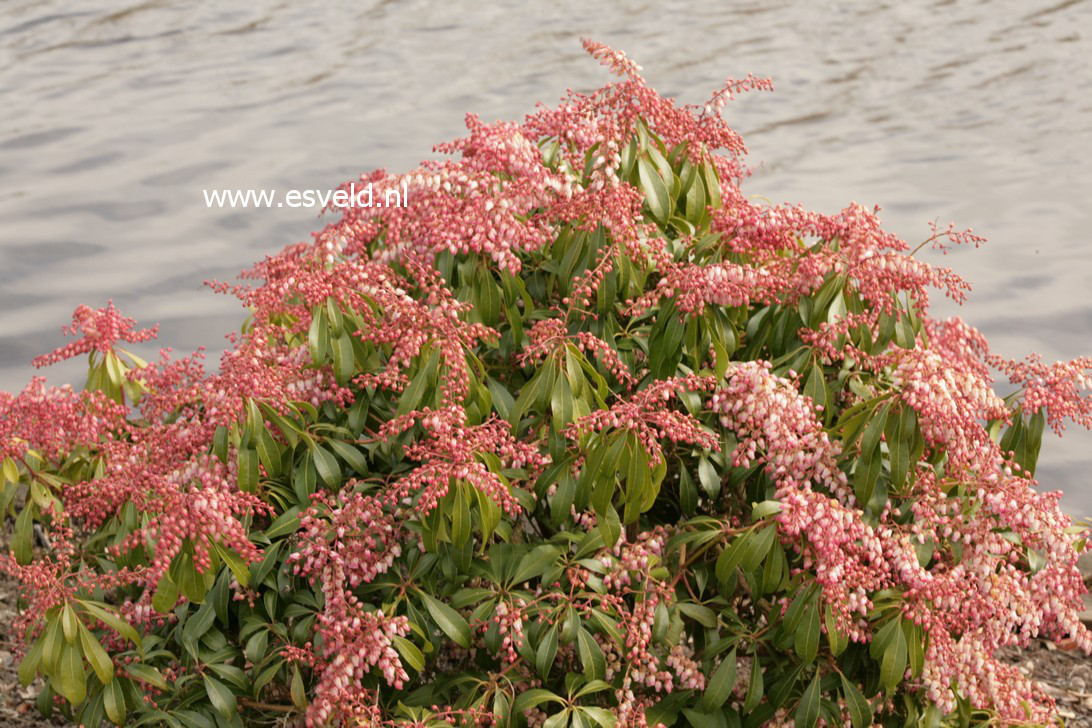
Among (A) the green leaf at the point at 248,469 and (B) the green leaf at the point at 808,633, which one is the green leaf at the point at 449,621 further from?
(B) the green leaf at the point at 808,633

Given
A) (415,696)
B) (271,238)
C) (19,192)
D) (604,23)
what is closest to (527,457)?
(415,696)

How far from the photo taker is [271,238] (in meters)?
9.19

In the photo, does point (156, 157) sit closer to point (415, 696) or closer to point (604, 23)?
point (604, 23)

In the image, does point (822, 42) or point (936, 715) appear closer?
point (936, 715)

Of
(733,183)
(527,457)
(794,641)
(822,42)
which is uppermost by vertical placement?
(733,183)

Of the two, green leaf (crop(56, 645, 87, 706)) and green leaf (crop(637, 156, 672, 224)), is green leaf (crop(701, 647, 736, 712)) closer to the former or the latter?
green leaf (crop(637, 156, 672, 224))

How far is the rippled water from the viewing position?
28.0ft

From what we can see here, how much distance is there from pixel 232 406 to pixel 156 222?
22.1ft

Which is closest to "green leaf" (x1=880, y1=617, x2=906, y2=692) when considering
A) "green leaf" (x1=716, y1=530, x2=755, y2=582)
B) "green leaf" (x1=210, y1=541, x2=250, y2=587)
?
"green leaf" (x1=716, y1=530, x2=755, y2=582)

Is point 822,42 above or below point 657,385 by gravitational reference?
below

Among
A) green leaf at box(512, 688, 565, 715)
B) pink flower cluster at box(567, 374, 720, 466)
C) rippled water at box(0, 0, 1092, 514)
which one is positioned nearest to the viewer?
pink flower cluster at box(567, 374, 720, 466)

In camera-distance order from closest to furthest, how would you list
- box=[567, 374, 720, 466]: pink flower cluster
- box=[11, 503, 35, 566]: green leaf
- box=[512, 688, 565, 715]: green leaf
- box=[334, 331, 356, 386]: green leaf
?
box=[567, 374, 720, 466]: pink flower cluster < box=[512, 688, 565, 715]: green leaf < box=[334, 331, 356, 386]: green leaf < box=[11, 503, 35, 566]: green leaf

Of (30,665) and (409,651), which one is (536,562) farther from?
(30,665)

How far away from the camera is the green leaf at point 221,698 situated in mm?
2822
